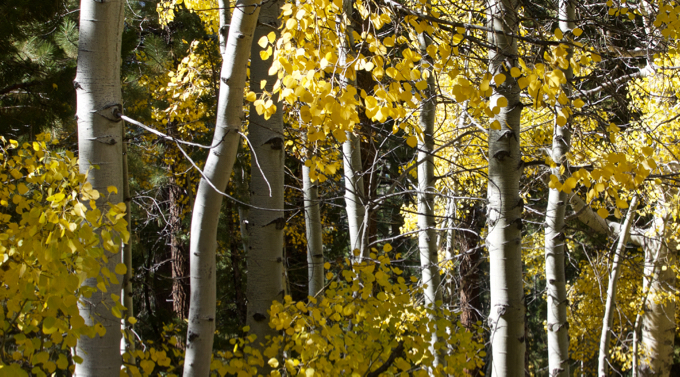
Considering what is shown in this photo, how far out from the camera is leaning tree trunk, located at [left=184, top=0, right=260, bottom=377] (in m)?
1.83

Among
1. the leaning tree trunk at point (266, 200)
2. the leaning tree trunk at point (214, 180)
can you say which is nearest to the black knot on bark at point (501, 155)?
the leaning tree trunk at point (266, 200)

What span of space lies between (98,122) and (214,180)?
47cm

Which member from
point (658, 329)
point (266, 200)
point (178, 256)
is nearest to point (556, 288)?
point (266, 200)

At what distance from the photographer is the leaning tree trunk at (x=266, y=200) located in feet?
7.34

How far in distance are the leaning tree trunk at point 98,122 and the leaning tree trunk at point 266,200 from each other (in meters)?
0.69

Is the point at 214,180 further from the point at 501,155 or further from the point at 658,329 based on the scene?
the point at 658,329

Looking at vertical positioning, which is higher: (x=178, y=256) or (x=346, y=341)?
(x=178, y=256)

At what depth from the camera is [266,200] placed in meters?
2.26

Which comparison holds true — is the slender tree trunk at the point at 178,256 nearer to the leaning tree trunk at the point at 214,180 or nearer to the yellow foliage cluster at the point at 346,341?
the yellow foliage cluster at the point at 346,341

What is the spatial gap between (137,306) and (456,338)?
811 centimetres

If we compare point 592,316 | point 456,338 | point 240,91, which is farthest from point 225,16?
point 592,316

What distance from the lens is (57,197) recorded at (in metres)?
1.34

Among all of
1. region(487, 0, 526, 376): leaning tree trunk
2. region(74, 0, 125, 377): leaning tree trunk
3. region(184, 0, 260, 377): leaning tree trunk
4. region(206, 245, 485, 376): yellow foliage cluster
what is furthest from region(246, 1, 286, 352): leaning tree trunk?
region(487, 0, 526, 376): leaning tree trunk

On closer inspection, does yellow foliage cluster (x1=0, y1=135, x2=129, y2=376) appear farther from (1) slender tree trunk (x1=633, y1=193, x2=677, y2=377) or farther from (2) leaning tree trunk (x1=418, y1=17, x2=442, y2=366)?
(1) slender tree trunk (x1=633, y1=193, x2=677, y2=377)
